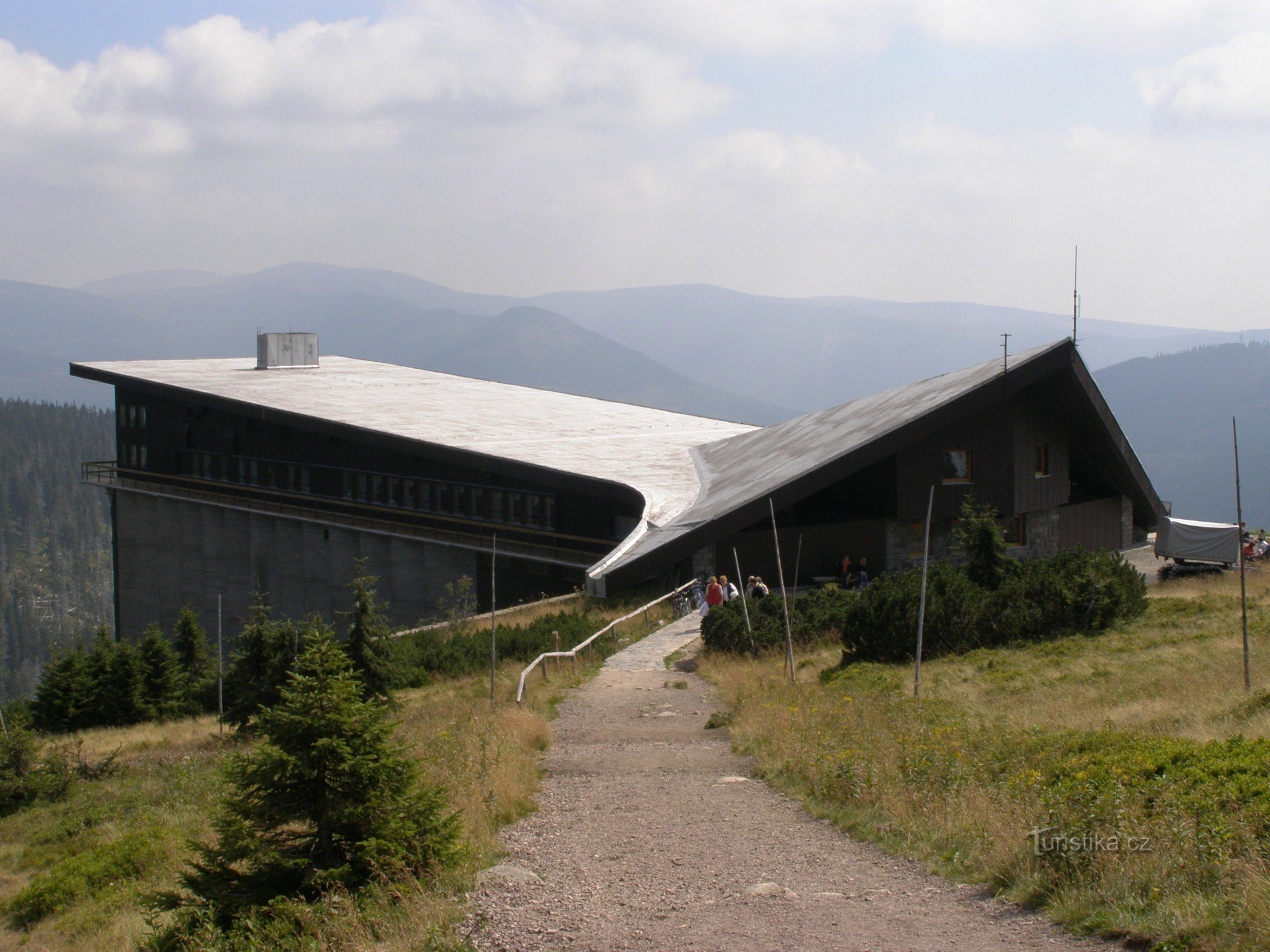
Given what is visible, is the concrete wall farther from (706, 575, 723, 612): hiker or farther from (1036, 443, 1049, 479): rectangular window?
(1036, 443, 1049, 479): rectangular window

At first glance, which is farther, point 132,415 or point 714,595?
point 132,415

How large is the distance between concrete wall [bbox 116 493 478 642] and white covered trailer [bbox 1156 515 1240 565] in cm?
2248

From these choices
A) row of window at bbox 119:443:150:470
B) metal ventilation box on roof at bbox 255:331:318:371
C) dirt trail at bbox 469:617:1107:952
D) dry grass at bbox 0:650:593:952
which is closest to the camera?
dirt trail at bbox 469:617:1107:952

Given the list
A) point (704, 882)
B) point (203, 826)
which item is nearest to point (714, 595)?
point (203, 826)

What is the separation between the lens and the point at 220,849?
819cm

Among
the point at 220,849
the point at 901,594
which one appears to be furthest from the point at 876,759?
the point at 901,594

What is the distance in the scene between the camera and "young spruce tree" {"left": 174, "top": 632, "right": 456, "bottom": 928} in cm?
804

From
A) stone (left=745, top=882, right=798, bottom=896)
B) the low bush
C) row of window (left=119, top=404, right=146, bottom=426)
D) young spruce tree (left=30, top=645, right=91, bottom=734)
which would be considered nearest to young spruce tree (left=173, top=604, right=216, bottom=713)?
young spruce tree (left=30, top=645, right=91, bottom=734)

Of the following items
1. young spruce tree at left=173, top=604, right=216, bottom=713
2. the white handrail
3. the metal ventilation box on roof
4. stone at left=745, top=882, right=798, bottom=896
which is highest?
the metal ventilation box on roof

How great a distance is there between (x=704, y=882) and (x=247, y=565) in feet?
153

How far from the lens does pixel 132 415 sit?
57469 mm

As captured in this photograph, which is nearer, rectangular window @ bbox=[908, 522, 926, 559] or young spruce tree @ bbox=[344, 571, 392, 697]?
young spruce tree @ bbox=[344, 571, 392, 697]

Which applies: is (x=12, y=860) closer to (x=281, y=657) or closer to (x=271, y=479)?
(x=281, y=657)

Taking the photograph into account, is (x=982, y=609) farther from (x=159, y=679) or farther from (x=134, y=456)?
(x=134, y=456)
